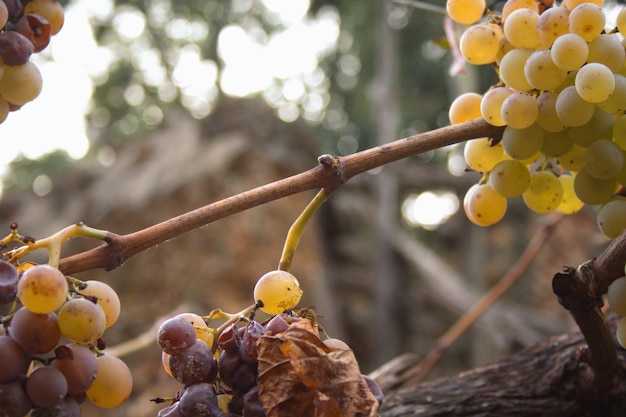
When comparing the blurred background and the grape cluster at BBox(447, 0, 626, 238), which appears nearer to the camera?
the grape cluster at BBox(447, 0, 626, 238)

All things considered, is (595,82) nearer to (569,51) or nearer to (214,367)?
(569,51)

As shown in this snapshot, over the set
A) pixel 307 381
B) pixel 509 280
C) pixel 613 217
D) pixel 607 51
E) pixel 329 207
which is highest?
pixel 329 207

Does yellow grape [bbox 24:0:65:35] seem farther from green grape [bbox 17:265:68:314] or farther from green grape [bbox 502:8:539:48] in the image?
green grape [bbox 502:8:539:48]

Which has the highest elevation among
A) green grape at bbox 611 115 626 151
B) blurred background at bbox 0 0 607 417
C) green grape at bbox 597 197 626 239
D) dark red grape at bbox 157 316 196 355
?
blurred background at bbox 0 0 607 417

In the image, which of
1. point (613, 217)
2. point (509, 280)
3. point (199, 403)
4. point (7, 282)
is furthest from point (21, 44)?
point (509, 280)

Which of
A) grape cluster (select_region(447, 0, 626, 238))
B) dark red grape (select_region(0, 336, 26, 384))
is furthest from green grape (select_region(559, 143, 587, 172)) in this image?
dark red grape (select_region(0, 336, 26, 384))

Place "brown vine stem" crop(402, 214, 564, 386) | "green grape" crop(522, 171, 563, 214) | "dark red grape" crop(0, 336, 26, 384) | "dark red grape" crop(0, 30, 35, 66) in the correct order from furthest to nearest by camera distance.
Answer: "brown vine stem" crop(402, 214, 564, 386), "green grape" crop(522, 171, 563, 214), "dark red grape" crop(0, 30, 35, 66), "dark red grape" crop(0, 336, 26, 384)

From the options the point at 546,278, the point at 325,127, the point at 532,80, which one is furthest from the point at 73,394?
the point at 325,127
